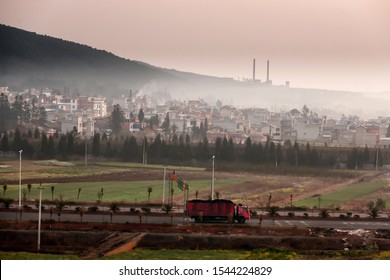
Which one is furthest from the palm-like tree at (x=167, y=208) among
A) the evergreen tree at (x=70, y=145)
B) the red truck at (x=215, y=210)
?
the evergreen tree at (x=70, y=145)

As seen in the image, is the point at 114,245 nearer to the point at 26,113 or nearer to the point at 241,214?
the point at 241,214

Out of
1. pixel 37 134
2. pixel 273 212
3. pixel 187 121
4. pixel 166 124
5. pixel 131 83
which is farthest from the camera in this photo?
pixel 131 83

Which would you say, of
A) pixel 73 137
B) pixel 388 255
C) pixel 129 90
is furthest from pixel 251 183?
pixel 129 90

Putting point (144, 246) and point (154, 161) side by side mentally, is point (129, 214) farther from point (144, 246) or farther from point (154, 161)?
point (154, 161)

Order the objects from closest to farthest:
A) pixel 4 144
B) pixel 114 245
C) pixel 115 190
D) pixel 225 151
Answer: pixel 114 245 < pixel 115 190 < pixel 225 151 < pixel 4 144

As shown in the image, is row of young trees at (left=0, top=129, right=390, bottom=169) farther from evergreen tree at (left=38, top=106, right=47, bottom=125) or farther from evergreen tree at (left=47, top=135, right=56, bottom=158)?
evergreen tree at (left=38, top=106, right=47, bottom=125)

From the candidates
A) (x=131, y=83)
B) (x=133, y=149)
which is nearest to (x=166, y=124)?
(x=131, y=83)
